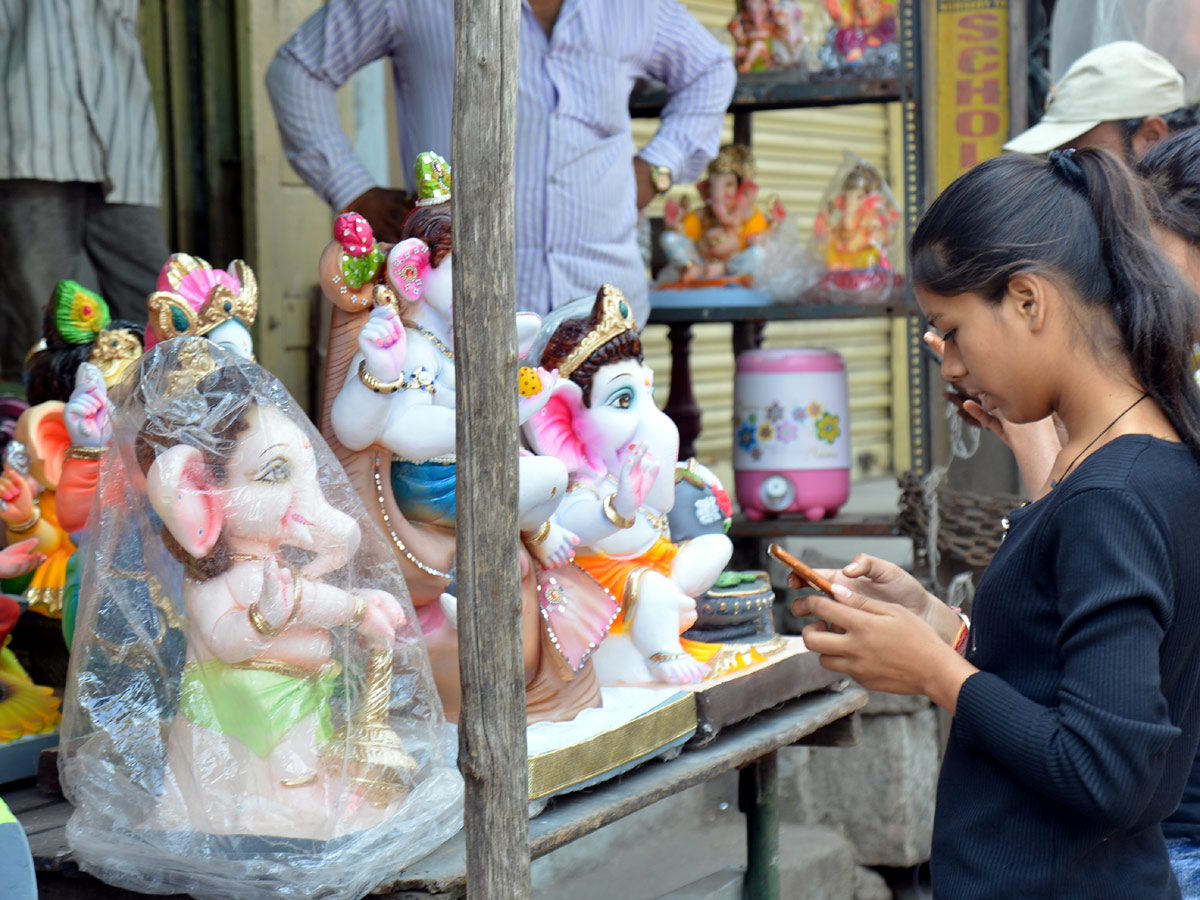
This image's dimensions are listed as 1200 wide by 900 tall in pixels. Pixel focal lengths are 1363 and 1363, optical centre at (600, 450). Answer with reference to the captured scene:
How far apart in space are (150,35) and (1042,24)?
2.92m

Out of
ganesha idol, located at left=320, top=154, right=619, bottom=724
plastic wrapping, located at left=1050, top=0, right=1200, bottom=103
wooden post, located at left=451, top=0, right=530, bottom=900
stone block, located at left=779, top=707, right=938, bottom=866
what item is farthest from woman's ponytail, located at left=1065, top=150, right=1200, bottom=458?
stone block, located at left=779, top=707, right=938, bottom=866

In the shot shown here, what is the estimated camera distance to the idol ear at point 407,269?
2152 mm

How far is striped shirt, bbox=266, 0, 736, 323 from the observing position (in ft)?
11.0

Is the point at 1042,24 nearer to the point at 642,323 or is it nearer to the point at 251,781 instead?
the point at 642,323

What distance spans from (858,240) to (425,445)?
2.31 metres

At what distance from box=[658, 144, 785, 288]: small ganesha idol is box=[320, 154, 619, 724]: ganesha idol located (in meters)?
2.03

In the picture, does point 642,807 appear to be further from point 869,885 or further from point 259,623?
point 869,885

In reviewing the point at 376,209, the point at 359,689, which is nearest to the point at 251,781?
the point at 359,689

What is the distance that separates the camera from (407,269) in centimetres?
216

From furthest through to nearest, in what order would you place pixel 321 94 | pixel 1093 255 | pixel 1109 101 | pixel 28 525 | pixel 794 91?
pixel 794 91
pixel 321 94
pixel 1109 101
pixel 28 525
pixel 1093 255

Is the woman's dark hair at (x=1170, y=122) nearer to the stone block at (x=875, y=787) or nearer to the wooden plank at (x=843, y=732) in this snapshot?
the wooden plank at (x=843, y=732)

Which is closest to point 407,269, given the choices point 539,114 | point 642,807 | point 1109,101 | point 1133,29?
point 642,807

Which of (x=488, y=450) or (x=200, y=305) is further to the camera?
(x=200, y=305)

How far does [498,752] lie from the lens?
5.10 feet
